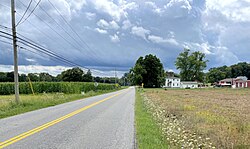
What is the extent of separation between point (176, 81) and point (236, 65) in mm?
42465

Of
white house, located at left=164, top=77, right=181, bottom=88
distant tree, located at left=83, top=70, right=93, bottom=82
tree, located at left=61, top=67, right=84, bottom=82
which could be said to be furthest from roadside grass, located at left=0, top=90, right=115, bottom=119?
white house, located at left=164, top=77, right=181, bottom=88

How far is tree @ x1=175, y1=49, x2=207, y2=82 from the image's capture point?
121m

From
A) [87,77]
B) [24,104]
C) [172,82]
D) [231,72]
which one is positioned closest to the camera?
[24,104]

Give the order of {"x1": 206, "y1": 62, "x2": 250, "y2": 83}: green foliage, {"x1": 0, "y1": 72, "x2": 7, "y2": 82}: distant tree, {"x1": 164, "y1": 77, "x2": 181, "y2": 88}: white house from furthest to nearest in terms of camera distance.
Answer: {"x1": 206, "y1": 62, "x2": 250, "y2": 83}: green foliage < {"x1": 164, "y1": 77, "x2": 181, "y2": 88}: white house < {"x1": 0, "y1": 72, "x2": 7, "y2": 82}: distant tree

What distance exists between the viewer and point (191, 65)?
121875 millimetres

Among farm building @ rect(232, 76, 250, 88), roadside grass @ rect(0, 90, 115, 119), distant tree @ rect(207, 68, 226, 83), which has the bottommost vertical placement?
farm building @ rect(232, 76, 250, 88)

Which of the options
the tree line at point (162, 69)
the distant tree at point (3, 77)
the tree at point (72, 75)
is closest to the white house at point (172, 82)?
the tree line at point (162, 69)

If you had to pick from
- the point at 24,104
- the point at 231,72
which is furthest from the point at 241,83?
the point at 24,104

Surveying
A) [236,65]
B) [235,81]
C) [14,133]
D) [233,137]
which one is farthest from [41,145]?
[236,65]

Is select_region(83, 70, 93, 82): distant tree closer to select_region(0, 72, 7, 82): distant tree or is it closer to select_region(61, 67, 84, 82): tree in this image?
select_region(61, 67, 84, 82): tree

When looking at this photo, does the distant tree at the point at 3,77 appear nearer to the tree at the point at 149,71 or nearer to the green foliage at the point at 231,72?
the tree at the point at 149,71

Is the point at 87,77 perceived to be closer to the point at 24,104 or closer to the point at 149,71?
the point at 149,71

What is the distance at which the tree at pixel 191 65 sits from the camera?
120963mm

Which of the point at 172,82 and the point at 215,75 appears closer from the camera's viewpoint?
the point at 172,82
